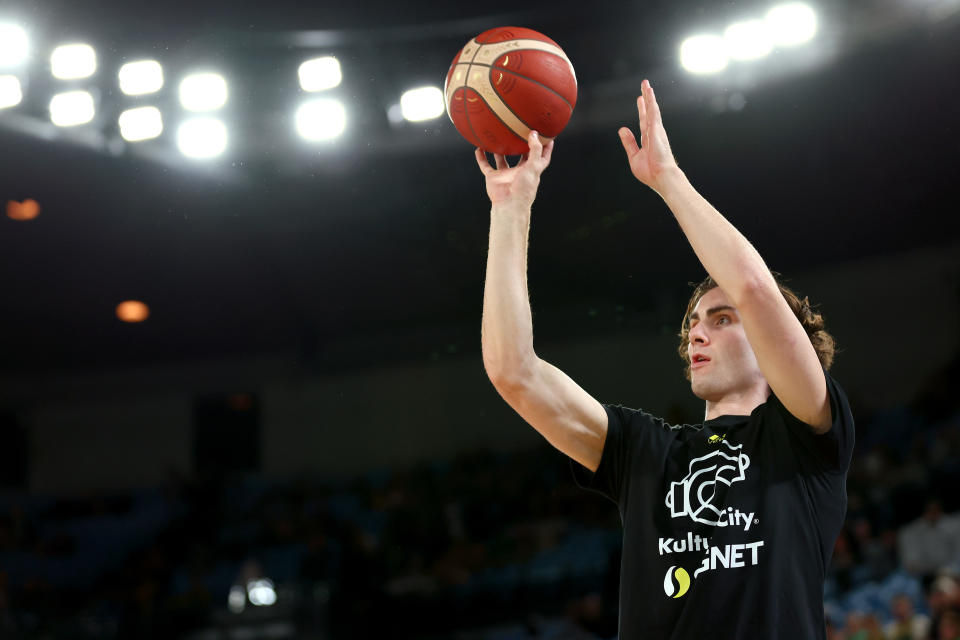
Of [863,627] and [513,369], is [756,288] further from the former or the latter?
[863,627]

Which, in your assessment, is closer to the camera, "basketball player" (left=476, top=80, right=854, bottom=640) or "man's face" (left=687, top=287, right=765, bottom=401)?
"basketball player" (left=476, top=80, right=854, bottom=640)

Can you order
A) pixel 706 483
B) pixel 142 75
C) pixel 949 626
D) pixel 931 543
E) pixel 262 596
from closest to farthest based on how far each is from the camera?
pixel 706 483, pixel 949 626, pixel 931 543, pixel 142 75, pixel 262 596

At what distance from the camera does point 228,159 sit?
8773 millimetres

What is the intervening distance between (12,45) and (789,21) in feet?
21.3

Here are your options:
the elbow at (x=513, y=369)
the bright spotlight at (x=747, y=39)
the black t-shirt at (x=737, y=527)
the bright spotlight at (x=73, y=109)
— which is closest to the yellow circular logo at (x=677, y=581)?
the black t-shirt at (x=737, y=527)

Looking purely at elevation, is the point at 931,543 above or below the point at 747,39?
below

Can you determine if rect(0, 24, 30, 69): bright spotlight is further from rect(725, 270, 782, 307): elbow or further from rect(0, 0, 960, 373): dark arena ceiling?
rect(725, 270, 782, 307): elbow

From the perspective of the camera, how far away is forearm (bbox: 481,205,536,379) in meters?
2.10

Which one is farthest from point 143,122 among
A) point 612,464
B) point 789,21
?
point 612,464

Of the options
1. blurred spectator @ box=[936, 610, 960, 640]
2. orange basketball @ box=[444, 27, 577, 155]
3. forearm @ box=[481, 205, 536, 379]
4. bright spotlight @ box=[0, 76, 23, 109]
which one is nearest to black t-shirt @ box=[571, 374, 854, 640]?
forearm @ box=[481, 205, 536, 379]

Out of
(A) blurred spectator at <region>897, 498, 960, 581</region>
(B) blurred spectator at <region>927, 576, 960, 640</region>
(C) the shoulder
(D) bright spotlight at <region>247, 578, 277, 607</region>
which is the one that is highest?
(C) the shoulder

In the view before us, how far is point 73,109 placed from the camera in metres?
7.74

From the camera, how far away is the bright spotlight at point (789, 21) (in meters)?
7.98

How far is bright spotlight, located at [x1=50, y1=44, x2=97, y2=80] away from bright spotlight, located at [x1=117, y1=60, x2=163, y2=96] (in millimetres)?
241
